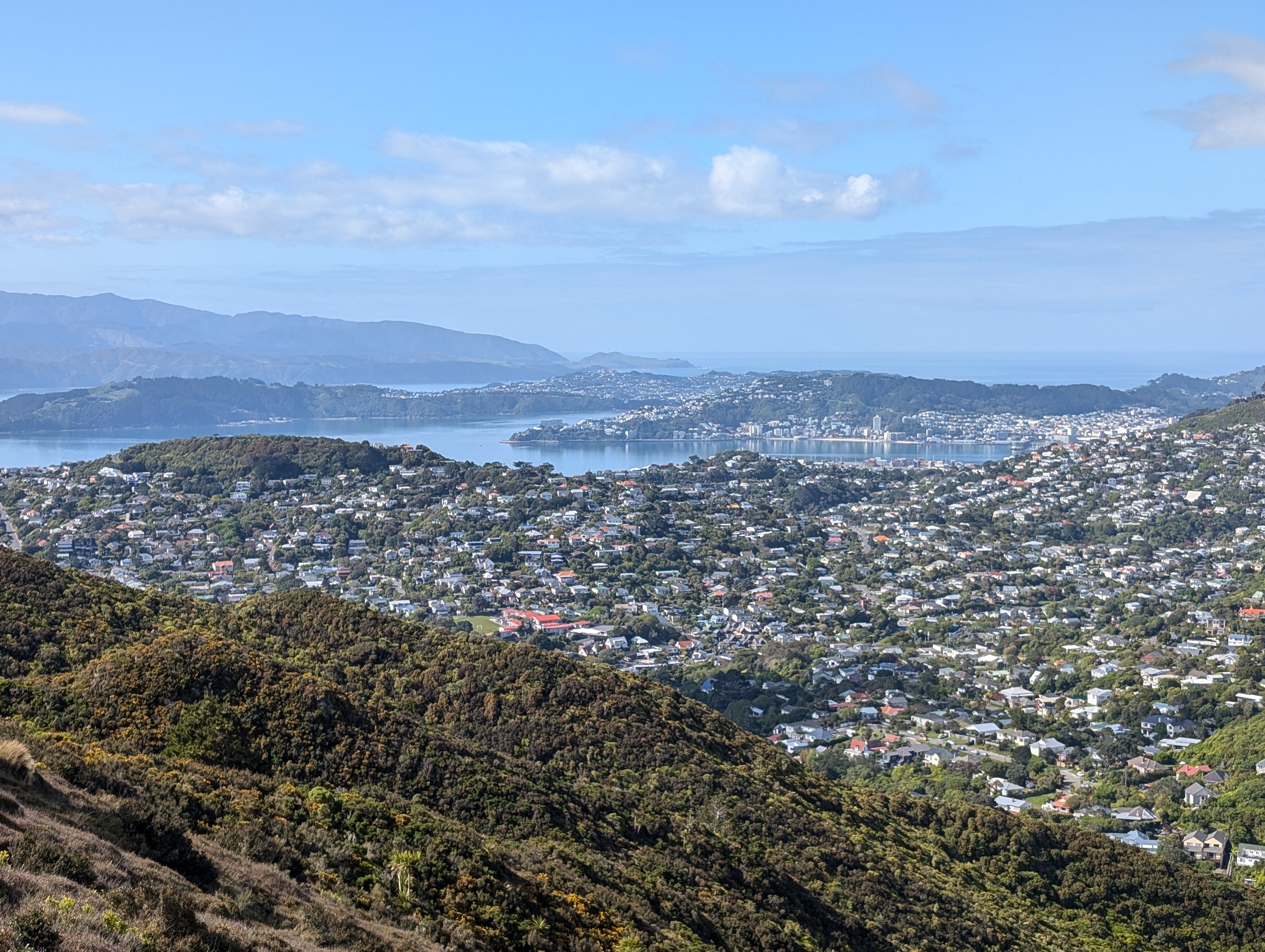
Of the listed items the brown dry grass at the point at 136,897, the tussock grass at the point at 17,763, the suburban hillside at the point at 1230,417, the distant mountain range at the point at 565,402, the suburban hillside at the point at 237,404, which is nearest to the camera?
the brown dry grass at the point at 136,897

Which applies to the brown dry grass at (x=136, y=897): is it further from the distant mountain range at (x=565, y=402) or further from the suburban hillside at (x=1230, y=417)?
Answer: the distant mountain range at (x=565, y=402)

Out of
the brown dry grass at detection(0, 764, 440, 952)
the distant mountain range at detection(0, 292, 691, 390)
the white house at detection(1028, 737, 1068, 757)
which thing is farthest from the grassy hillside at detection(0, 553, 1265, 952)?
the distant mountain range at detection(0, 292, 691, 390)

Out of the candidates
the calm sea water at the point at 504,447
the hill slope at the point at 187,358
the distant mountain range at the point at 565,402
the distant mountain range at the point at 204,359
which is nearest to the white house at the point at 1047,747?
the calm sea water at the point at 504,447

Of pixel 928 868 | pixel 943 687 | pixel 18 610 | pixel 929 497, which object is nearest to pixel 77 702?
pixel 18 610

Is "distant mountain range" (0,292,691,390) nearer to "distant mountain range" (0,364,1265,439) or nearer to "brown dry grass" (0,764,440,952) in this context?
"distant mountain range" (0,364,1265,439)

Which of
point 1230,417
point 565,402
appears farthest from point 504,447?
point 1230,417

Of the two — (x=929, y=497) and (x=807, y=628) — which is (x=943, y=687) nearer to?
(x=807, y=628)
